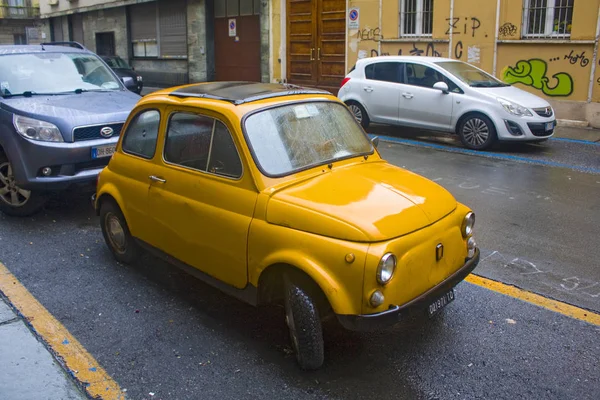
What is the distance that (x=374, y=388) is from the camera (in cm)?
337

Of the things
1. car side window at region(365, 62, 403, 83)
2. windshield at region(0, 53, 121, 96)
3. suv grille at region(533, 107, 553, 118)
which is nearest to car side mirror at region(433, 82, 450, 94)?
car side window at region(365, 62, 403, 83)

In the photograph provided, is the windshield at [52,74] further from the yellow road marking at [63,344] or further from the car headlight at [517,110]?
the car headlight at [517,110]

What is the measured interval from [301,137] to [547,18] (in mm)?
11274

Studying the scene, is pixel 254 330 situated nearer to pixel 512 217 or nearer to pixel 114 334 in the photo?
pixel 114 334

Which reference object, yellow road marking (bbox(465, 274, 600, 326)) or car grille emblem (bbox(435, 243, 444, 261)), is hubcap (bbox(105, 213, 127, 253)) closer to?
car grille emblem (bbox(435, 243, 444, 261))

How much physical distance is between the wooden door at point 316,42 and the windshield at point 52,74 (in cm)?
1087

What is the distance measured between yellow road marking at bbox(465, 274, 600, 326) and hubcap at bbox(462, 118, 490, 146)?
588 centimetres

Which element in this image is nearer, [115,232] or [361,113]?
[115,232]

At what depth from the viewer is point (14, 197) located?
6.67 metres

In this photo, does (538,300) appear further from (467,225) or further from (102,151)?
(102,151)

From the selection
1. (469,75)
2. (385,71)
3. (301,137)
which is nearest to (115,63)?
(385,71)

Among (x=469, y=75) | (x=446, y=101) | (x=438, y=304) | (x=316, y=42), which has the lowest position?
(x=438, y=304)

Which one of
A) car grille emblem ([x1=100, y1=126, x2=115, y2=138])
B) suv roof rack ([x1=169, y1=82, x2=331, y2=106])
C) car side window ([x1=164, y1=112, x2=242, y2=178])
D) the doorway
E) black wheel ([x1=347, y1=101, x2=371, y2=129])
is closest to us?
car side window ([x1=164, y1=112, x2=242, y2=178])

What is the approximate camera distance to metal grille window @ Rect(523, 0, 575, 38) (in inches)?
507
